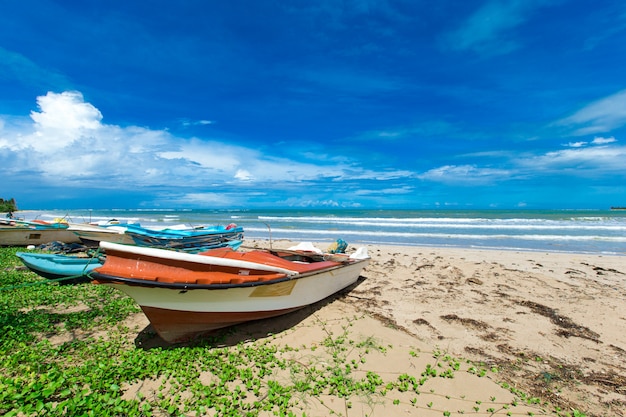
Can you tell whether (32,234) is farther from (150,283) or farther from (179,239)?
(150,283)

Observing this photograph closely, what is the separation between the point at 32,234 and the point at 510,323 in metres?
19.5

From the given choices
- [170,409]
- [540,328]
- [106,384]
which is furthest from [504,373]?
[106,384]

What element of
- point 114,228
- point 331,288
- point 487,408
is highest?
point 114,228

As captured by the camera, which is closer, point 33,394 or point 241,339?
point 33,394

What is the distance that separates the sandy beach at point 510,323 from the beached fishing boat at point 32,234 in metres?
15.1

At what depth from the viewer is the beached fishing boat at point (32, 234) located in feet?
45.7

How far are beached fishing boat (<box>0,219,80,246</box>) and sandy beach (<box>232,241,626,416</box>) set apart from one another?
49.5 feet

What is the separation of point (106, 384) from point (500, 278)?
9.83 meters

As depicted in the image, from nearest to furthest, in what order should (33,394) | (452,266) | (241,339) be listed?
(33,394) < (241,339) < (452,266)

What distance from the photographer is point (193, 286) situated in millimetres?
4262

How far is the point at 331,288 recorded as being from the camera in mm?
6816

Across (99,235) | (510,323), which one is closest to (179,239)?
(99,235)

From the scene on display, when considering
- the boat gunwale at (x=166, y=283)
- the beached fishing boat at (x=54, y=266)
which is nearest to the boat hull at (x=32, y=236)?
the beached fishing boat at (x=54, y=266)

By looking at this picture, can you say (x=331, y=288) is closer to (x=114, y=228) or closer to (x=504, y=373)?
(x=504, y=373)
